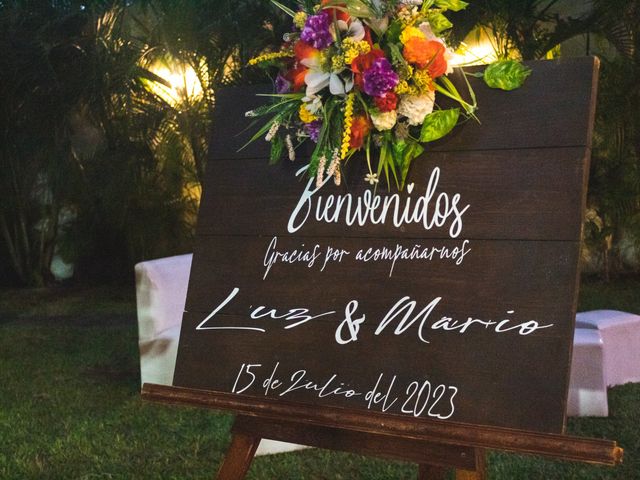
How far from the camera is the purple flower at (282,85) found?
1.89 metres

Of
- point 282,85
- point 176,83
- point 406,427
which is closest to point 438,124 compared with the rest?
point 282,85

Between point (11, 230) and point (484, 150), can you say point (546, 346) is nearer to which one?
point (484, 150)

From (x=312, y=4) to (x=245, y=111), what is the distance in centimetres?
37

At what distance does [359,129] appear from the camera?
1.79m

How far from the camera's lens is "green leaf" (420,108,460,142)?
1759 millimetres

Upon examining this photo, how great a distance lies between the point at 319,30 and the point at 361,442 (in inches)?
36.3

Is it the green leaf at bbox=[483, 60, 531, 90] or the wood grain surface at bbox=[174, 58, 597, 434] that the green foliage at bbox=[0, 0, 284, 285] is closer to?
the wood grain surface at bbox=[174, 58, 597, 434]

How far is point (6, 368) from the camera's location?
213 inches

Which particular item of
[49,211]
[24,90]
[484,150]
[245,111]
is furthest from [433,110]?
[49,211]

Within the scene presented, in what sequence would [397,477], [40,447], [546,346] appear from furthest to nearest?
[40,447], [397,477], [546,346]

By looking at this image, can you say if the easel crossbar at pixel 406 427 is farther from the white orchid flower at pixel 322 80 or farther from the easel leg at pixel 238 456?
the white orchid flower at pixel 322 80

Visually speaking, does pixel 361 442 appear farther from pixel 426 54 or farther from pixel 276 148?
pixel 426 54

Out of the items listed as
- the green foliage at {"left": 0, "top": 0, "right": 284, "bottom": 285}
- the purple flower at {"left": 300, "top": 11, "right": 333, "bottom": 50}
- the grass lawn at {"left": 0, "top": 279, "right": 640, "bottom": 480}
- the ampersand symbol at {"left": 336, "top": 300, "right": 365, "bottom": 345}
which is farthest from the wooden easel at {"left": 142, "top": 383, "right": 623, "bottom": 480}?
the green foliage at {"left": 0, "top": 0, "right": 284, "bottom": 285}

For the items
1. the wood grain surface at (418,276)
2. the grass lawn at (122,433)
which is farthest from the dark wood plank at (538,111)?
the grass lawn at (122,433)
